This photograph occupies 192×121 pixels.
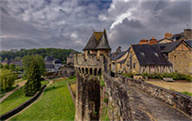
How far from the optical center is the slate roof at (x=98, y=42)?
36.6 ft

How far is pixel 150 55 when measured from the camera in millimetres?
21125

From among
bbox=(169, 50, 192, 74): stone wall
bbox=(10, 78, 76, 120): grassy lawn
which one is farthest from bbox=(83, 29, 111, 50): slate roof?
bbox=(169, 50, 192, 74): stone wall

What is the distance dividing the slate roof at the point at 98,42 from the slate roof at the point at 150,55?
12523 mm

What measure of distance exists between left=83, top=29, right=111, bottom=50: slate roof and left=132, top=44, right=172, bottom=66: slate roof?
493 inches

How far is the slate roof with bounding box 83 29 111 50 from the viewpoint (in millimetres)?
11153

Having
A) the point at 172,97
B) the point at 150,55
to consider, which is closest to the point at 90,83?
the point at 172,97

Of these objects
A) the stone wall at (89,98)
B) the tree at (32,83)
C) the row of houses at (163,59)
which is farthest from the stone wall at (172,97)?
the tree at (32,83)

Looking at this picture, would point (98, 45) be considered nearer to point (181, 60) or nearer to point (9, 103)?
point (181, 60)

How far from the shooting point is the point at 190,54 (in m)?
18.9

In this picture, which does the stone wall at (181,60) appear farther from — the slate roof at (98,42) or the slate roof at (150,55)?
the slate roof at (98,42)

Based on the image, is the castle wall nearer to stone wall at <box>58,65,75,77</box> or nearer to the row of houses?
the row of houses

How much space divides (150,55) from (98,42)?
16.1 meters

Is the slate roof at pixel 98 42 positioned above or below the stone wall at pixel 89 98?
above

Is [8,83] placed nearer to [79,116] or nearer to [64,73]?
[64,73]
